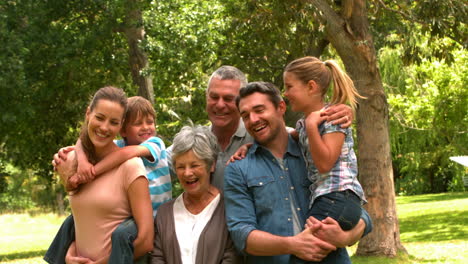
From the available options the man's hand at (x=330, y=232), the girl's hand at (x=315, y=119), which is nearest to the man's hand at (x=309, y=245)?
the man's hand at (x=330, y=232)

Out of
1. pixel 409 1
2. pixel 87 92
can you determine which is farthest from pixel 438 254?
pixel 87 92

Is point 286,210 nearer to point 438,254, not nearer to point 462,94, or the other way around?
point 438,254

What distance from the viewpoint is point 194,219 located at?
423 cm

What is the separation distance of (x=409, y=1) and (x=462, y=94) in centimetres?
1737

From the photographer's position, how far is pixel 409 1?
15.6 m

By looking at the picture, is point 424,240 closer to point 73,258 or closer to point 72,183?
point 73,258

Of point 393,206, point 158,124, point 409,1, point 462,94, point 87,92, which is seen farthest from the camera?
point 462,94

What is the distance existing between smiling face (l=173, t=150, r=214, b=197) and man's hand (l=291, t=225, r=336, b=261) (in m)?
0.63

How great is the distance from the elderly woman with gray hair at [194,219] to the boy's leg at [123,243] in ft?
0.62

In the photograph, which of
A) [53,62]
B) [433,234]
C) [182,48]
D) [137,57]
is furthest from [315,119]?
[433,234]

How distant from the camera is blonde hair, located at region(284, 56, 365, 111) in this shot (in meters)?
4.28

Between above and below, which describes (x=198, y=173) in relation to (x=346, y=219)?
above

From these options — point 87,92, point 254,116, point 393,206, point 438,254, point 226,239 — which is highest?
point 87,92

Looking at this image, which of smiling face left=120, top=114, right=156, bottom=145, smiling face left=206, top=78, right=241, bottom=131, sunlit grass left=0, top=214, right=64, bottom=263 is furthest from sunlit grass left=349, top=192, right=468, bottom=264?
→ sunlit grass left=0, top=214, right=64, bottom=263
